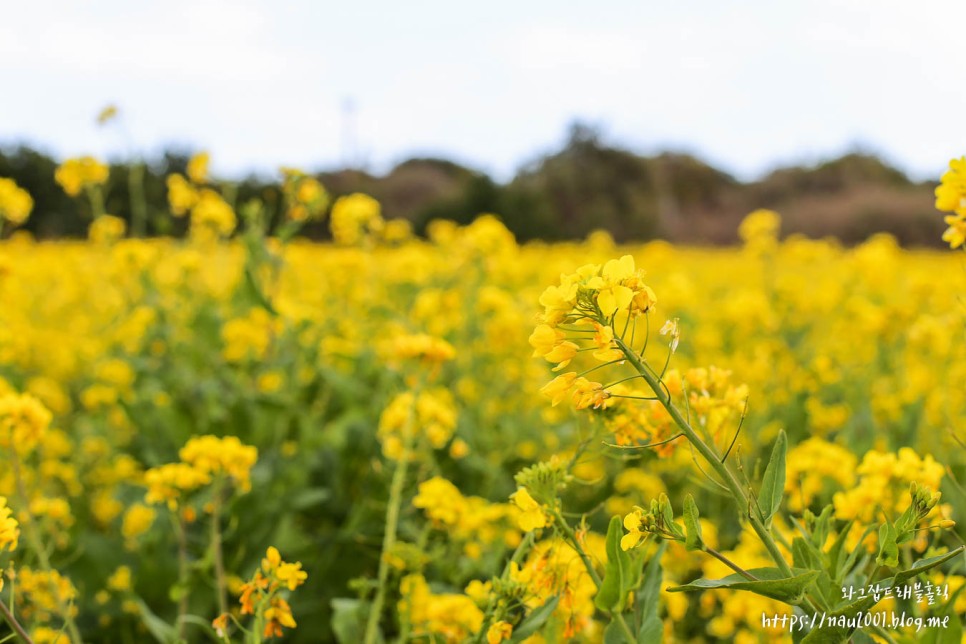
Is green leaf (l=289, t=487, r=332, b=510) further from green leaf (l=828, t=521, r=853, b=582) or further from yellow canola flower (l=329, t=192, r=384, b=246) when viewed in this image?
green leaf (l=828, t=521, r=853, b=582)

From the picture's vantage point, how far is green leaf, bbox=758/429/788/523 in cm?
89

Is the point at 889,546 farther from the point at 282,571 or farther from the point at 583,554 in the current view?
the point at 282,571

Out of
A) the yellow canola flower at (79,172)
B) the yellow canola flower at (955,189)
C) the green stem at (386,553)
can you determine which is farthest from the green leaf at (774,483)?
the yellow canola flower at (79,172)

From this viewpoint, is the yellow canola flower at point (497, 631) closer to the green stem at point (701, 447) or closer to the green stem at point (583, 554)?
the green stem at point (583, 554)

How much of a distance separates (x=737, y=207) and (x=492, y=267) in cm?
2000

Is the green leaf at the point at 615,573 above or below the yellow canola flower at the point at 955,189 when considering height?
below

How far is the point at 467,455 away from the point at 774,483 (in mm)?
1546

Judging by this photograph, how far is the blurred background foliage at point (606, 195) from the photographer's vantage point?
13.5m

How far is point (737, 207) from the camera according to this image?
22234 mm

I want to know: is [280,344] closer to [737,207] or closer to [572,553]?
[572,553]

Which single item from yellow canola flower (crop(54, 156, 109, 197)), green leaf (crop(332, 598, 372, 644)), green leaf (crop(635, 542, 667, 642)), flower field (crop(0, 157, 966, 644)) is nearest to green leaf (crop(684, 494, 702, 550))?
flower field (crop(0, 157, 966, 644))

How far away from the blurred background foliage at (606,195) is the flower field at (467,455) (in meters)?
7.87

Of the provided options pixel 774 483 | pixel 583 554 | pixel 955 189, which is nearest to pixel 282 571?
pixel 583 554

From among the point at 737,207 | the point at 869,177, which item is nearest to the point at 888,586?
the point at 737,207
